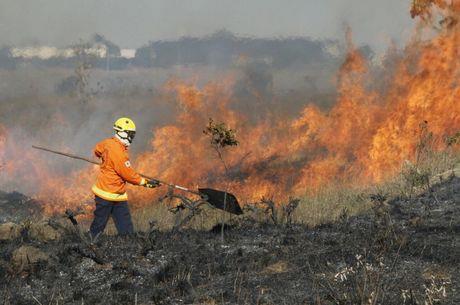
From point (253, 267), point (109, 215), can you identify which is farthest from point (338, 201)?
point (253, 267)

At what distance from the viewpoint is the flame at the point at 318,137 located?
595 inches

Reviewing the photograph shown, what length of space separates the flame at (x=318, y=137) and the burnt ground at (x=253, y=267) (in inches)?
218

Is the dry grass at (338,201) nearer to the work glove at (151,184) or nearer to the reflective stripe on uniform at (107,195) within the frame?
the work glove at (151,184)

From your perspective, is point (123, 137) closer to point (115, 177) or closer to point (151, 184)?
point (115, 177)

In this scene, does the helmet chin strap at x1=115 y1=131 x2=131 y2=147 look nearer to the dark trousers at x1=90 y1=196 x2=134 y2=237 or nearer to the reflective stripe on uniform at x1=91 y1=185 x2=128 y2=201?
the reflective stripe on uniform at x1=91 y1=185 x2=128 y2=201

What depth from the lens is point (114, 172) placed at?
28.7ft

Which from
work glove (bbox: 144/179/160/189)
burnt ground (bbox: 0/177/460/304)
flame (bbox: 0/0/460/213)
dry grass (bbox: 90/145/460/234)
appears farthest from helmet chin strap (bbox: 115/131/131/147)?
flame (bbox: 0/0/460/213)

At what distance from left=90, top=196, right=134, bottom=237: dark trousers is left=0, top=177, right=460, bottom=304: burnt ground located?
1.05 ft

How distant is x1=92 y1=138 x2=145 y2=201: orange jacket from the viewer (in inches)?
341

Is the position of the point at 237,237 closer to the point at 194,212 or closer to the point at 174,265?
the point at 194,212

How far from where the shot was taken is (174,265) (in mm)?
6727

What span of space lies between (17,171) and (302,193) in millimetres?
11552

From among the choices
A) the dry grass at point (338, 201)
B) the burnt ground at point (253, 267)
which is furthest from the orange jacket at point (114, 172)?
the dry grass at point (338, 201)

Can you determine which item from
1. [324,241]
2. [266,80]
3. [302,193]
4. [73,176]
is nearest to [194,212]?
[324,241]
